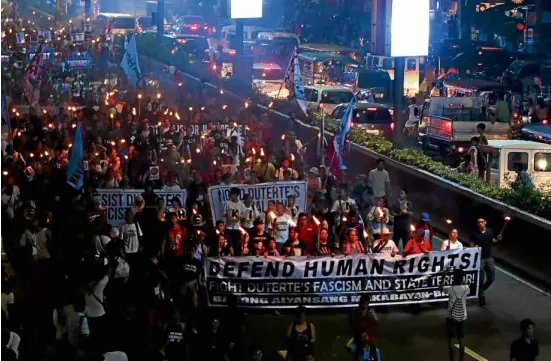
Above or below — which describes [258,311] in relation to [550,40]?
below

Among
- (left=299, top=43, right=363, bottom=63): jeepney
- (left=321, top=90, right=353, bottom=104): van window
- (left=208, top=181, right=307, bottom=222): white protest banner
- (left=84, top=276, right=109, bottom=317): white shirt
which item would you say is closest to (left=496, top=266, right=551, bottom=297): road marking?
(left=208, top=181, right=307, bottom=222): white protest banner

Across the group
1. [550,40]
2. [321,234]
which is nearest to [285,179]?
[321,234]

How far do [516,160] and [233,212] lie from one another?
764cm

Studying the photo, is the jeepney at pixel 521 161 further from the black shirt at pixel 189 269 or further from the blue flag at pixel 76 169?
the black shirt at pixel 189 269

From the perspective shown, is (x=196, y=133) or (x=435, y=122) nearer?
(x=196, y=133)

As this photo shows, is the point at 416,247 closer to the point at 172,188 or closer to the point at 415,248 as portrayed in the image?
the point at 415,248

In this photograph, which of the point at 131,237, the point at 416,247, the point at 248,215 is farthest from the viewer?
the point at 248,215

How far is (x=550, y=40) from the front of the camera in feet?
193

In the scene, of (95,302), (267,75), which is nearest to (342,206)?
(95,302)

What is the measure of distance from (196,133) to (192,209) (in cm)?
915

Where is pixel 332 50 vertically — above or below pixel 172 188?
above

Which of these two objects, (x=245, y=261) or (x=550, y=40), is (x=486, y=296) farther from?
(x=550, y=40)

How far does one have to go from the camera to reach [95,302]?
12531 millimetres

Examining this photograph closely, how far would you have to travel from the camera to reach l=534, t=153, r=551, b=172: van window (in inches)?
858
